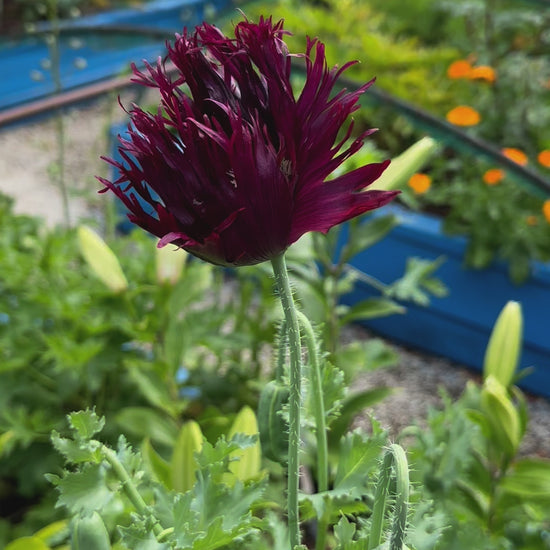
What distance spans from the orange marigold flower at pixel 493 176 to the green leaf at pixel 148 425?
116 centimetres

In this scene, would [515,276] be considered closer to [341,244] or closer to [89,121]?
[341,244]

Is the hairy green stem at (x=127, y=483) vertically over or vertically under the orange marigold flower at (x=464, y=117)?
under

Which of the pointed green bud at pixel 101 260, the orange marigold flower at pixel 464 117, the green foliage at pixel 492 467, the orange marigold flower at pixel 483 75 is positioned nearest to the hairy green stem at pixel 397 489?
the green foliage at pixel 492 467

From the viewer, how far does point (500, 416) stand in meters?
0.89

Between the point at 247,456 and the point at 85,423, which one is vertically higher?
the point at 85,423

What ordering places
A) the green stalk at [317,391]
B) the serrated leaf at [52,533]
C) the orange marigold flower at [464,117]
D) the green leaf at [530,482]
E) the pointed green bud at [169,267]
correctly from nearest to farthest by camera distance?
the green stalk at [317,391] → the serrated leaf at [52,533] → the green leaf at [530,482] → the pointed green bud at [169,267] → the orange marigold flower at [464,117]

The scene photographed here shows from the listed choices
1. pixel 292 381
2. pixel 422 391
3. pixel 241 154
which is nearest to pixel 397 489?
pixel 292 381

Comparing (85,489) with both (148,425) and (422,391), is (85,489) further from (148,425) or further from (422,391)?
(422,391)

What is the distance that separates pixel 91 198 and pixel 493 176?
3.44 ft

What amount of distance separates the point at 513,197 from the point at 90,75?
2.50m

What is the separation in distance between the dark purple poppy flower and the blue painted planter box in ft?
4.96

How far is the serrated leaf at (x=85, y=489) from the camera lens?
0.47m

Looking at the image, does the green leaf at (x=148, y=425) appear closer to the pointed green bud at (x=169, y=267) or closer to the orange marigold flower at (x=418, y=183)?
the pointed green bud at (x=169, y=267)

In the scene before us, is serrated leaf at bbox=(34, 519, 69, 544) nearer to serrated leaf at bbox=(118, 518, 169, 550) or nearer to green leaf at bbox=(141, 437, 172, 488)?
green leaf at bbox=(141, 437, 172, 488)
